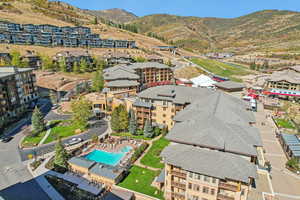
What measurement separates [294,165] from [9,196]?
52.0 m

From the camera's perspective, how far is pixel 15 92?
188 feet

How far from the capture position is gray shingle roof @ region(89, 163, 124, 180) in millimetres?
32031

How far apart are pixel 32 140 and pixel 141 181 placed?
103ft

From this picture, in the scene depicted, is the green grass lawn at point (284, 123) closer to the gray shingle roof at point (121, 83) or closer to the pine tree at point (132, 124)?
the pine tree at point (132, 124)

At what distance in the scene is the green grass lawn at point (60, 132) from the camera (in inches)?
1845

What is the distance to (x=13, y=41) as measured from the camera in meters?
119

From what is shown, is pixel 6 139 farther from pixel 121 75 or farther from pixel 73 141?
pixel 121 75

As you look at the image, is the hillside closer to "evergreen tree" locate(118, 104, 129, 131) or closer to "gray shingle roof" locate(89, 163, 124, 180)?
"evergreen tree" locate(118, 104, 129, 131)

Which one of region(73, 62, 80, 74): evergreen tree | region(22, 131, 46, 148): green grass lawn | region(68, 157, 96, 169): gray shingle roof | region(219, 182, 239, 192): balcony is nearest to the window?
region(219, 182, 239, 192): balcony

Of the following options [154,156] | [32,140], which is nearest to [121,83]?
[32,140]

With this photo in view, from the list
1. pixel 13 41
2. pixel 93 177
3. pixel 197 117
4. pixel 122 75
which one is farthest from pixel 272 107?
pixel 13 41

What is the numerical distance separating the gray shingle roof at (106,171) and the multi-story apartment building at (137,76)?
106 feet

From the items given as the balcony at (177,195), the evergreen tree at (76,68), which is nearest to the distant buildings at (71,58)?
the evergreen tree at (76,68)

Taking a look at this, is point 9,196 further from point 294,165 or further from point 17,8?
point 17,8
